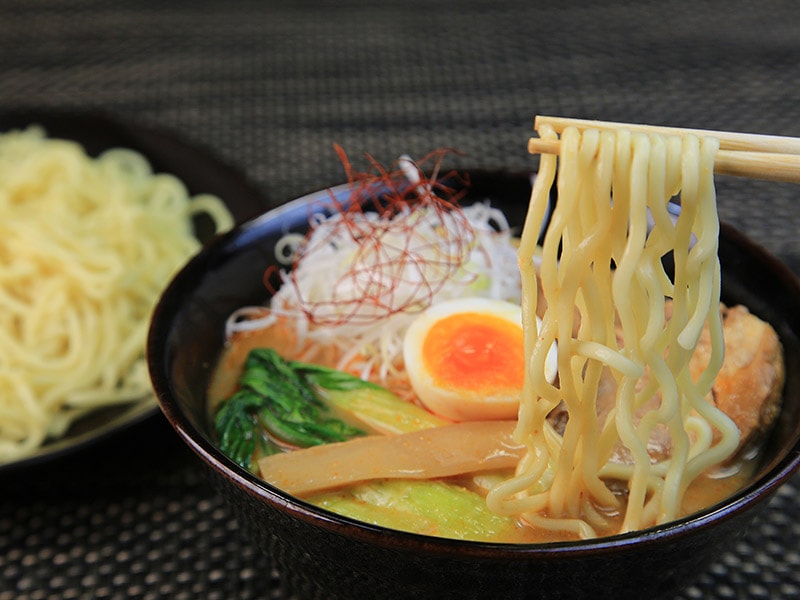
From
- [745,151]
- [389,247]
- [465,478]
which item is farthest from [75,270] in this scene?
[745,151]

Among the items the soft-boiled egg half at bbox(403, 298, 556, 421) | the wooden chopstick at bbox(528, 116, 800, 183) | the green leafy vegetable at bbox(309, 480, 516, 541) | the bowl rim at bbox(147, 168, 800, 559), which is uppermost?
the wooden chopstick at bbox(528, 116, 800, 183)

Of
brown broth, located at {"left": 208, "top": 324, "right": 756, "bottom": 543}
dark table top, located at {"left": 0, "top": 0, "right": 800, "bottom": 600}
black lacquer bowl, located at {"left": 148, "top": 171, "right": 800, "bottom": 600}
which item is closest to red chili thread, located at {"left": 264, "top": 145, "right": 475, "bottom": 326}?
brown broth, located at {"left": 208, "top": 324, "right": 756, "bottom": 543}

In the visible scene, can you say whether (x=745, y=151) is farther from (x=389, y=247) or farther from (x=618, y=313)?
(x=389, y=247)

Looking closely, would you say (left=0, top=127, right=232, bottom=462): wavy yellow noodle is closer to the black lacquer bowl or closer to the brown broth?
the brown broth

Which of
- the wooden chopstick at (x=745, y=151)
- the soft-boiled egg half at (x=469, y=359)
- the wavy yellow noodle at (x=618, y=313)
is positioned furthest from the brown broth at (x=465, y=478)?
the wooden chopstick at (x=745, y=151)

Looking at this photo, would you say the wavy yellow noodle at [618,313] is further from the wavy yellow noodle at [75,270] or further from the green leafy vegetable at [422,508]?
the wavy yellow noodle at [75,270]

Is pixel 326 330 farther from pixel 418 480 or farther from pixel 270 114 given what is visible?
pixel 270 114
